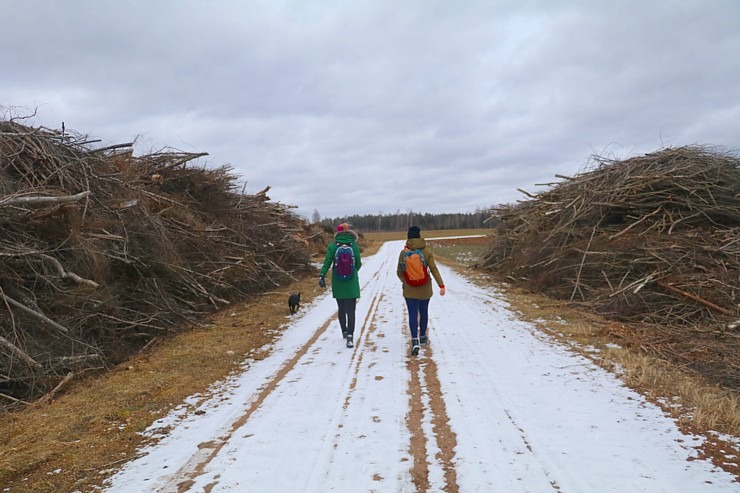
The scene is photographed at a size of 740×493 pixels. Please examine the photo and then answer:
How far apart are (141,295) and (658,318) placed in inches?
386

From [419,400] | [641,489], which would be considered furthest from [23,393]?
[641,489]

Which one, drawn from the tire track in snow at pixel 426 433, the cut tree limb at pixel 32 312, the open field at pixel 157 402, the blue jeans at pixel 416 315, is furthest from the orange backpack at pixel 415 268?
the cut tree limb at pixel 32 312

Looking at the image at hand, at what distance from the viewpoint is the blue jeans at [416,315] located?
6688mm

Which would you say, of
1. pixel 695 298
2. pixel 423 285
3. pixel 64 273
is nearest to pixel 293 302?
pixel 423 285

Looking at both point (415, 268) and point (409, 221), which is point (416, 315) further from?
point (409, 221)

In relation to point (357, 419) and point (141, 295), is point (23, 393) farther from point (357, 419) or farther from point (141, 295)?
point (357, 419)

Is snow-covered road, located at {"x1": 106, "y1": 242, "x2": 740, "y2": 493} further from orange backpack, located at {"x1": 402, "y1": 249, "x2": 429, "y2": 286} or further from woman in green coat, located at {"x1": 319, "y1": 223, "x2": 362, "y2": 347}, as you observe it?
orange backpack, located at {"x1": 402, "y1": 249, "x2": 429, "y2": 286}

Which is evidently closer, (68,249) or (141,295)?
(68,249)

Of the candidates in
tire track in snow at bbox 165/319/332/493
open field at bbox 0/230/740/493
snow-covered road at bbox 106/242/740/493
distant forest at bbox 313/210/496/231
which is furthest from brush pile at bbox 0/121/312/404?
distant forest at bbox 313/210/496/231

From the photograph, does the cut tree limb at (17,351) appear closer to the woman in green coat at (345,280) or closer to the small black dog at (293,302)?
the woman in green coat at (345,280)

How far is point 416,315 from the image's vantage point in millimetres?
6805

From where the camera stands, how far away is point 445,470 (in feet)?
11.1

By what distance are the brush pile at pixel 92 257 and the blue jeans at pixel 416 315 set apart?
4.65 meters

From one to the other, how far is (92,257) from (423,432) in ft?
19.6
